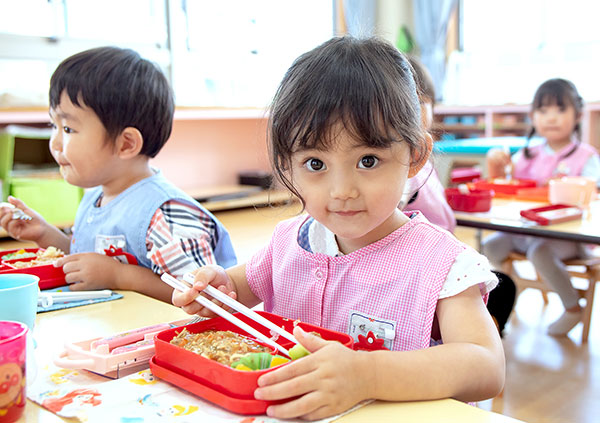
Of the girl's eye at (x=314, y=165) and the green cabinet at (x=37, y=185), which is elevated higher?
the girl's eye at (x=314, y=165)

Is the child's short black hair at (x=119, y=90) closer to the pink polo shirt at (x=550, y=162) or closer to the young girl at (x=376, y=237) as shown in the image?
the young girl at (x=376, y=237)

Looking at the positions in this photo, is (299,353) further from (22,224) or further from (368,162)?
(22,224)

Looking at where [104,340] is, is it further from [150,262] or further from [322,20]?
[322,20]

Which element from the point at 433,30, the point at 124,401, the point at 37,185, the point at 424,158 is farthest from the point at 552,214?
the point at 433,30

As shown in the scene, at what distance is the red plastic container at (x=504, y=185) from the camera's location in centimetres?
243

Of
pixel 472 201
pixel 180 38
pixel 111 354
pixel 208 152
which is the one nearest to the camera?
pixel 111 354

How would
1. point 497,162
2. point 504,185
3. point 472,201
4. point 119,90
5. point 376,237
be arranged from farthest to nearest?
point 497,162, point 504,185, point 472,201, point 119,90, point 376,237

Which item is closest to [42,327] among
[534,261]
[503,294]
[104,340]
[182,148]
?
[104,340]

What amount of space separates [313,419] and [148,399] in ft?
0.60

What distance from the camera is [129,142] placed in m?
1.55

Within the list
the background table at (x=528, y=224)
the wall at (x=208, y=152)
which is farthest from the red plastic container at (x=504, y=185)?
the wall at (x=208, y=152)

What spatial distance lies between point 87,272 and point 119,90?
1.61 feet

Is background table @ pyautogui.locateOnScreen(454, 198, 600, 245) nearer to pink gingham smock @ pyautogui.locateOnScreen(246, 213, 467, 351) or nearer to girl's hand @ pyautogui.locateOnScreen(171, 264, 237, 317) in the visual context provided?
pink gingham smock @ pyautogui.locateOnScreen(246, 213, 467, 351)

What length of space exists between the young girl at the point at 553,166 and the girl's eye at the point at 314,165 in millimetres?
2029
